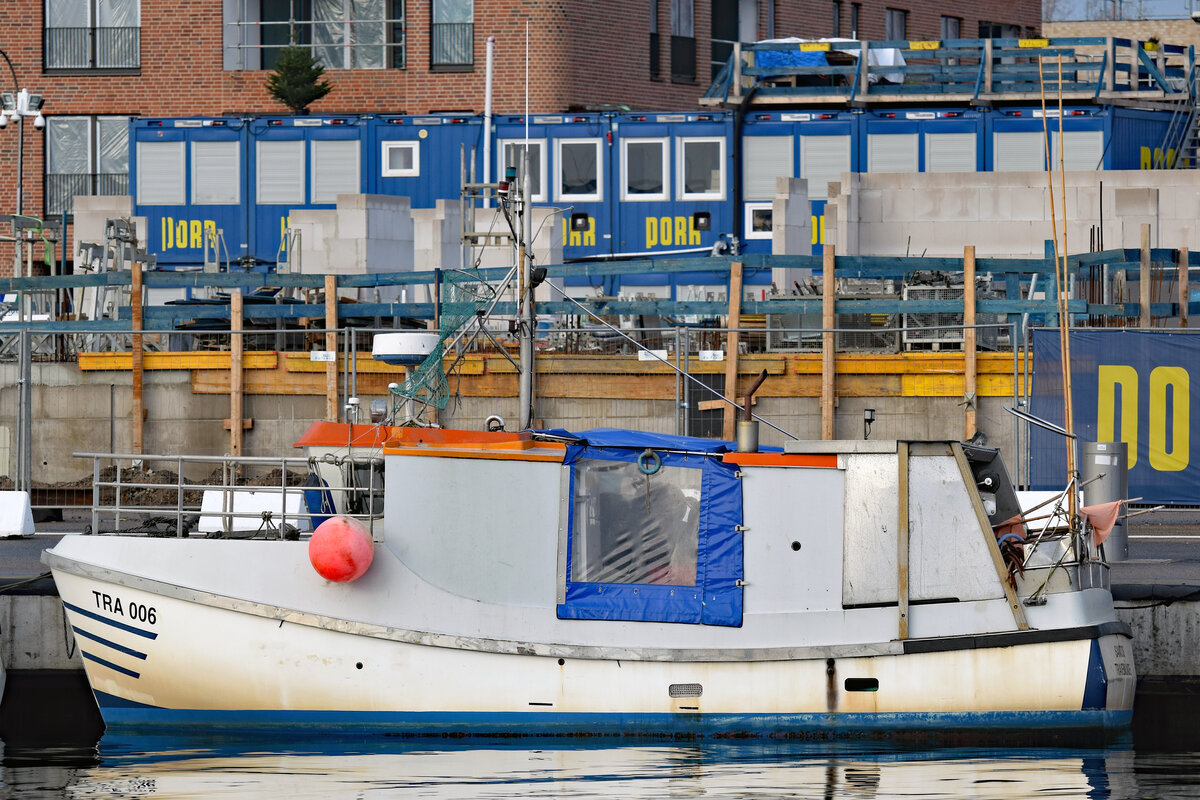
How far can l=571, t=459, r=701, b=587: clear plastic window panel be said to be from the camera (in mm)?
11773

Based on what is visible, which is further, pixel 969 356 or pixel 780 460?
pixel 969 356

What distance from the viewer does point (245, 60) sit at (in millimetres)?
41625

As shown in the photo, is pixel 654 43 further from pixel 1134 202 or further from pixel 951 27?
pixel 1134 202

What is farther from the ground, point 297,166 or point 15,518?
point 297,166

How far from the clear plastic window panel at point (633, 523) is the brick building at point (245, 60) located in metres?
28.8

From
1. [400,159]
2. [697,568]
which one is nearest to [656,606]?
[697,568]

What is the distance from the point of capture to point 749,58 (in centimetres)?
3294

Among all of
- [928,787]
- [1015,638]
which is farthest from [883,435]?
[928,787]

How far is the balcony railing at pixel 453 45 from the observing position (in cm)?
4028

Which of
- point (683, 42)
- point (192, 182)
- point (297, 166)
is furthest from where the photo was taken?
point (683, 42)

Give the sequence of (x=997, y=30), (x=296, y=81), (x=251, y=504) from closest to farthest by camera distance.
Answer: (x=251, y=504), (x=296, y=81), (x=997, y=30)

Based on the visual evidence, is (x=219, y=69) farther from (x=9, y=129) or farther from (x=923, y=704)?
(x=923, y=704)

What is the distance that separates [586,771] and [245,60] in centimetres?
3372

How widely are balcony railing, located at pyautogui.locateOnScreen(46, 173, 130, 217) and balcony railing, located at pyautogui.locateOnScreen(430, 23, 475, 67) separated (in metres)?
8.29
